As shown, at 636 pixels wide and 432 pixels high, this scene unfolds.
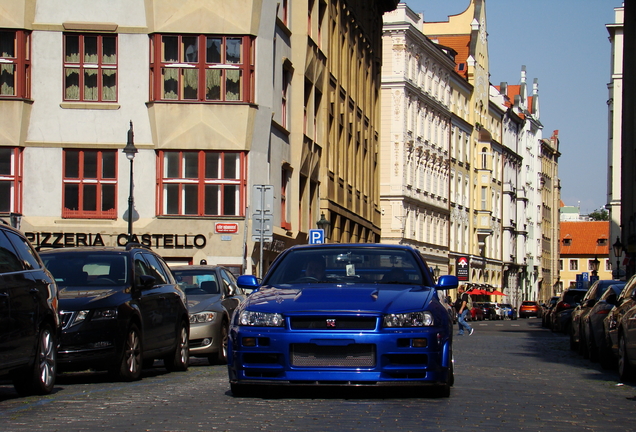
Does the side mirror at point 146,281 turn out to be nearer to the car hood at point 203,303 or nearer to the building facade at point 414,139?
the car hood at point 203,303

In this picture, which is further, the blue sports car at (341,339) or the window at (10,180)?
the window at (10,180)

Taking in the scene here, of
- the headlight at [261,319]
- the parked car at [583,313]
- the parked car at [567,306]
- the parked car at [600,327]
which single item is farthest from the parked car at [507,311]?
the headlight at [261,319]

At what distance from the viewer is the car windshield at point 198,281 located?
1889 cm

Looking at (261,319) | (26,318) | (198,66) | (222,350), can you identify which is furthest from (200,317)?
(198,66)

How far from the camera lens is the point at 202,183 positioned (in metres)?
37.2

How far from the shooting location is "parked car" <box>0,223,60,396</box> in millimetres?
10703

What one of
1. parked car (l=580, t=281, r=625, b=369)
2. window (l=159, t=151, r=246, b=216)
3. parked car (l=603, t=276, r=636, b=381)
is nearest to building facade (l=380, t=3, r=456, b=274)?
window (l=159, t=151, r=246, b=216)

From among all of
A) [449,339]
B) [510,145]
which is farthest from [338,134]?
[510,145]

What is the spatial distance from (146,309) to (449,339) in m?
4.60

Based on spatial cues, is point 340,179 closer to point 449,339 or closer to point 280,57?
point 280,57

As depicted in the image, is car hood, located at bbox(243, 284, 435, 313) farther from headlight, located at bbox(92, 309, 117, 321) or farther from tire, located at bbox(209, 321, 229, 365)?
tire, located at bbox(209, 321, 229, 365)

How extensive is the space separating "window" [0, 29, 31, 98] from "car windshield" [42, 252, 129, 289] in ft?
76.8

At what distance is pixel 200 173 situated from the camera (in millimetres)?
37250

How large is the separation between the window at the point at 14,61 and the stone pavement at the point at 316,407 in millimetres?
23839
